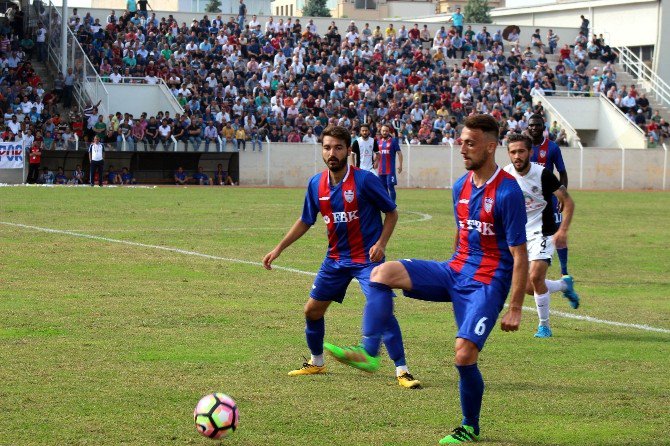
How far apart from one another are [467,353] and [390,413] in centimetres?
99

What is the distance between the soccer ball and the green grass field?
5.4 inches

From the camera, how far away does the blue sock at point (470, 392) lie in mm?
6363

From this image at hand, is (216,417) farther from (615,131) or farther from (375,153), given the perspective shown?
(615,131)

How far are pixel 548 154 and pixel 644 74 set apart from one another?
43183 millimetres

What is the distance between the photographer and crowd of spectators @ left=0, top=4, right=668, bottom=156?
39125 millimetres

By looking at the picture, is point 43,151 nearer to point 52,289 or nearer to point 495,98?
point 495,98

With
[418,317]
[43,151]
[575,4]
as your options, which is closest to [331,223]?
[418,317]

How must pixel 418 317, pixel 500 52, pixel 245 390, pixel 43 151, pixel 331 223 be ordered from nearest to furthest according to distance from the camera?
pixel 245 390
pixel 331 223
pixel 418 317
pixel 43 151
pixel 500 52

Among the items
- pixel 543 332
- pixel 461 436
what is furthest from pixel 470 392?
pixel 543 332

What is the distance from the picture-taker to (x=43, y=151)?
37000mm

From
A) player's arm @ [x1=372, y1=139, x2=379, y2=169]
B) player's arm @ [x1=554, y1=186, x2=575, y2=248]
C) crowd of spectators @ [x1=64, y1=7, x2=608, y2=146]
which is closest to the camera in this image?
player's arm @ [x1=554, y1=186, x2=575, y2=248]

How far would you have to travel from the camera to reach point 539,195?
10547 millimetres

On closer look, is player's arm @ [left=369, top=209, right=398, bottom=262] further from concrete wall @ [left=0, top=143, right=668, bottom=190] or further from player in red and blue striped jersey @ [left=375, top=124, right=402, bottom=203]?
concrete wall @ [left=0, top=143, right=668, bottom=190]

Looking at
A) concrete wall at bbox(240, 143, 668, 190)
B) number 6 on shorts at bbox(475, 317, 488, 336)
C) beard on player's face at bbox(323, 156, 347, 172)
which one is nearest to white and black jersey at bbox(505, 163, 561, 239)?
beard on player's face at bbox(323, 156, 347, 172)
